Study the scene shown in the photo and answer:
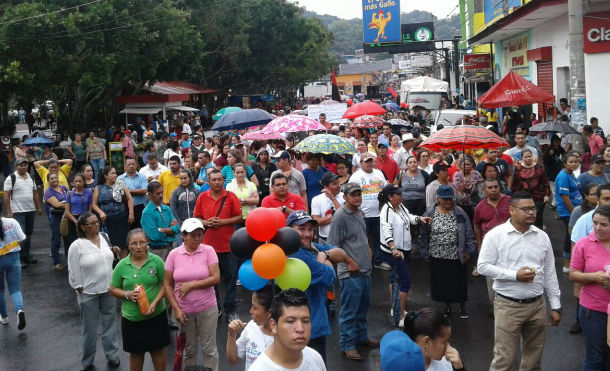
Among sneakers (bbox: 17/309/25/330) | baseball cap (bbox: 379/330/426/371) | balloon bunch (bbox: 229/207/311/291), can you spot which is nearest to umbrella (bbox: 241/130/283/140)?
sneakers (bbox: 17/309/25/330)

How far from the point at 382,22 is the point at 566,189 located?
122ft

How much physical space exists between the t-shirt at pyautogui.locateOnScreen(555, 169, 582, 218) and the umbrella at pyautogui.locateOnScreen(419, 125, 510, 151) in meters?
1.12

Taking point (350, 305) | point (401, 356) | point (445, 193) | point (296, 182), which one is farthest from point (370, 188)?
point (401, 356)

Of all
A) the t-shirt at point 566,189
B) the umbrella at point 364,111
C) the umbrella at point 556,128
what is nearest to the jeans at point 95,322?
the t-shirt at point 566,189

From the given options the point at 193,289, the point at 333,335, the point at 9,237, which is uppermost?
the point at 9,237

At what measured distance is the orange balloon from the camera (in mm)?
4898

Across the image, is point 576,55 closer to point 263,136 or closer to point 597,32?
point 597,32

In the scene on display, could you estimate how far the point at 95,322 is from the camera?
23.6 ft

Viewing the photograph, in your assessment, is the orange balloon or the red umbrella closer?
the orange balloon

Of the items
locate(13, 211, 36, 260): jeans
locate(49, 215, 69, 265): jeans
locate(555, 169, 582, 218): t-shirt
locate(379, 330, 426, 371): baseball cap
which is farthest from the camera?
locate(13, 211, 36, 260): jeans

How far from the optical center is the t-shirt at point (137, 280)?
6.34 m

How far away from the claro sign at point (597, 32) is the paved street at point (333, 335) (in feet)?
27.3

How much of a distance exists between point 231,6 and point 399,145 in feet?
106

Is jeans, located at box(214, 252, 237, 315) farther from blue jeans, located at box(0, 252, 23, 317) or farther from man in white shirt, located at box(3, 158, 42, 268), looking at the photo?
man in white shirt, located at box(3, 158, 42, 268)
